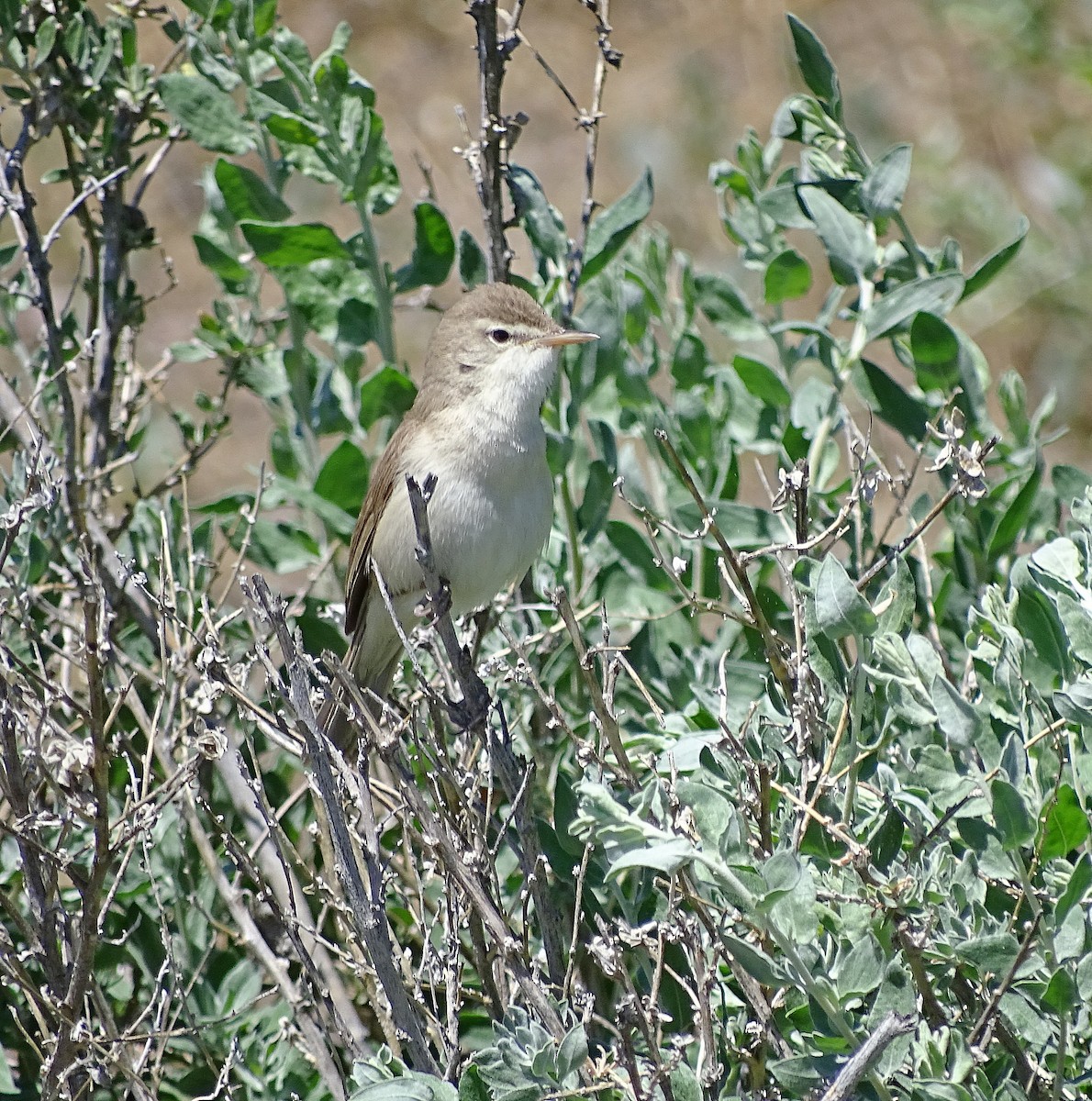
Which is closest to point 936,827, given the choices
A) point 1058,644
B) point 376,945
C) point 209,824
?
point 1058,644

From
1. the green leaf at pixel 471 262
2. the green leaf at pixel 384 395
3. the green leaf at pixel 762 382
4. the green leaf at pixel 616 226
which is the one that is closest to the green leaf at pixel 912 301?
the green leaf at pixel 762 382

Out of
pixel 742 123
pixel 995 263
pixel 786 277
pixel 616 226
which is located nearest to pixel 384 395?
pixel 616 226

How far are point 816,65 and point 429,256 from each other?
96 cm

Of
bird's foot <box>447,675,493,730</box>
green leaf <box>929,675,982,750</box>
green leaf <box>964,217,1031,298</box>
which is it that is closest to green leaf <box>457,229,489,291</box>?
green leaf <box>964,217,1031,298</box>

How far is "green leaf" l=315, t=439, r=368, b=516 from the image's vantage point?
3105mm

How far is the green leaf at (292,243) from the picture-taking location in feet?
9.52

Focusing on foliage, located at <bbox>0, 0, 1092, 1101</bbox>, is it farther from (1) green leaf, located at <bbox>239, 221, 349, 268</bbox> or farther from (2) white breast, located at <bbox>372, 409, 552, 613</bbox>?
(2) white breast, located at <bbox>372, 409, 552, 613</bbox>

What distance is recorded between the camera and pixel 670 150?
8.30 meters

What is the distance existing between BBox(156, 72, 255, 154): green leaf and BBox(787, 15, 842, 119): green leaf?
1203mm

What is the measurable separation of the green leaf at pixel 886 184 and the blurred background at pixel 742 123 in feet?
11.0

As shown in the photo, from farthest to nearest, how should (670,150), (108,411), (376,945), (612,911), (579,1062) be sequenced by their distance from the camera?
(670,150), (108,411), (612,911), (376,945), (579,1062)

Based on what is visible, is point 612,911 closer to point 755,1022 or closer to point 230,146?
point 755,1022

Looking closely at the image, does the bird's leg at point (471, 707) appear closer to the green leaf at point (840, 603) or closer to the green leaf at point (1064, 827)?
the green leaf at point (840, 603)

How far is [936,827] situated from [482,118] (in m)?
1.80
